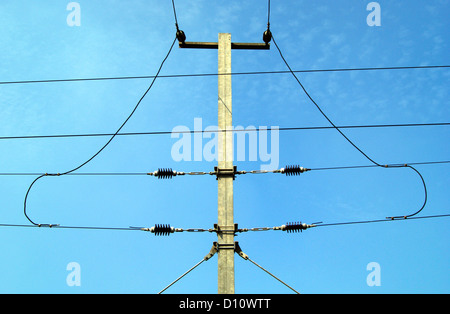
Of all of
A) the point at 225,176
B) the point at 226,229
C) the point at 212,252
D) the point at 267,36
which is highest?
the point at 267,36

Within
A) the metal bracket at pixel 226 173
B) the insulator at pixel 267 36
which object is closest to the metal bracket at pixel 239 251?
the metal bracket at pixel 226 173

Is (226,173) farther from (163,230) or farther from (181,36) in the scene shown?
(181,36)

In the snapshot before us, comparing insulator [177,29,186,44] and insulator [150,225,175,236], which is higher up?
insulator [177,29,186,44]

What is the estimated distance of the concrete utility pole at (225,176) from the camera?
18.1 feet

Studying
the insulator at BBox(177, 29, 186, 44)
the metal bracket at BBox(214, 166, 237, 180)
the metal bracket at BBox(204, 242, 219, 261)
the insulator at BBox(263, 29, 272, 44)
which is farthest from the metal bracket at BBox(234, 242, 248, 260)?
the insulator at BBox(177, 29, 186, 44)

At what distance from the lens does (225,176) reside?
241 inches

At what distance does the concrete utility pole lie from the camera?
5504 millimetres

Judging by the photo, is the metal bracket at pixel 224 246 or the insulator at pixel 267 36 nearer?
the metal bracket at pixel 224 246

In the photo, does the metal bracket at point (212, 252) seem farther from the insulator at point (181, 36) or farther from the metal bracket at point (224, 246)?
the insulator at point (181, 36)

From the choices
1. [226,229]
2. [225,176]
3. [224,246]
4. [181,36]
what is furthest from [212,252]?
[181,36]

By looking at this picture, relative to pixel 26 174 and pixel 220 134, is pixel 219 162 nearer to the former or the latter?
pixel 220 134

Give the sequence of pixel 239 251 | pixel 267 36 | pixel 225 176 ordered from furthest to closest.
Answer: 1. pixel 267 36
2. pixel 225 176
3. pixel 239 251

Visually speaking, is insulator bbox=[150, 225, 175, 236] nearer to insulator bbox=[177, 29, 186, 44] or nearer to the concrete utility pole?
the concrete utility pole

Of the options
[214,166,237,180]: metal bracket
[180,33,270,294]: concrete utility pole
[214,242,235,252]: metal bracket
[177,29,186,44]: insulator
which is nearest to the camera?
[180,33,270,294]: concrete utility pole
